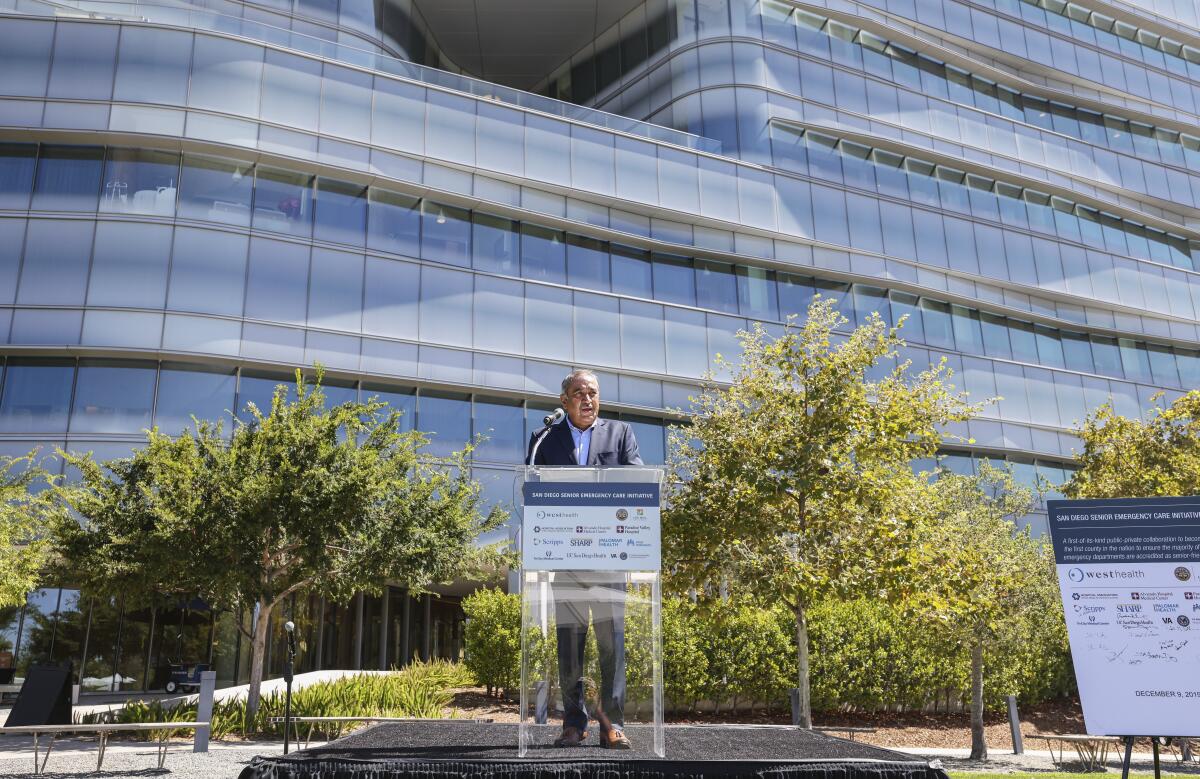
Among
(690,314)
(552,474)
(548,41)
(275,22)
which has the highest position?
(548,41)

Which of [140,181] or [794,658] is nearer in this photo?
[794,658]

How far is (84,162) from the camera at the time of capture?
23766 millimetres

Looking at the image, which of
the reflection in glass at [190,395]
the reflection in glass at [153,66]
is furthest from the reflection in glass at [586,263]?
the reflection in glass at [153,66]

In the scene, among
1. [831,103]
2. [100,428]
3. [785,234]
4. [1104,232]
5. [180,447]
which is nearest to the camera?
[180,447]

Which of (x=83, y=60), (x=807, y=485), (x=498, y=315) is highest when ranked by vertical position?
(x=83, y=60)

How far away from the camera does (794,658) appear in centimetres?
1898

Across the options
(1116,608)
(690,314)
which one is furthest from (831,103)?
(1116,608)

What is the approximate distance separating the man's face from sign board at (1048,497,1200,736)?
11.2 feet

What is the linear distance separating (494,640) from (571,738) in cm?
1444

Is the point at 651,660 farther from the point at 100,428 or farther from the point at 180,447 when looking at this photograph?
the point at 100,428

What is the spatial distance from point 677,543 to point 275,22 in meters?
22.0

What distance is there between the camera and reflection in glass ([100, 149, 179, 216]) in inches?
919

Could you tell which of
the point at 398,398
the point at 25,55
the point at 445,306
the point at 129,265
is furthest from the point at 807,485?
the point at 25,55

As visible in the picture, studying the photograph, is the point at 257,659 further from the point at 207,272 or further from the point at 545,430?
the point at 545,430
